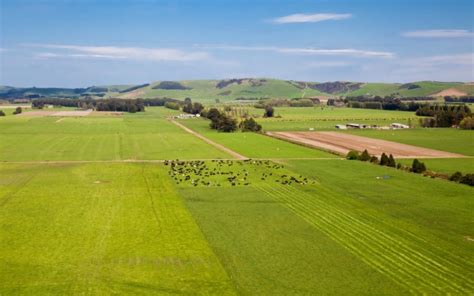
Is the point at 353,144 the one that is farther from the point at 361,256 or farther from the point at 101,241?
the point at 101,241

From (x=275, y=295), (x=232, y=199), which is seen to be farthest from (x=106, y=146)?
(x=275, y=295)

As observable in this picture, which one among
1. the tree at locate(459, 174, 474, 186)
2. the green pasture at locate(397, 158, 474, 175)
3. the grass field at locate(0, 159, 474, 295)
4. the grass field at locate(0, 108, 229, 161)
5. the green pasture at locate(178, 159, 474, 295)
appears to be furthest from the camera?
the grass field at locate(0, 108, 229, 161)

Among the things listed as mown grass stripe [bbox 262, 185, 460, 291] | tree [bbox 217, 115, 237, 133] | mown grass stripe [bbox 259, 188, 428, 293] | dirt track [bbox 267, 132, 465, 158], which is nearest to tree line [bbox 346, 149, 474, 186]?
dirt track [bbox 267, 132, 465, 158]

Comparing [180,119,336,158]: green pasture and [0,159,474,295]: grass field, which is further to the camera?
[180,119,336,158]: green pasture

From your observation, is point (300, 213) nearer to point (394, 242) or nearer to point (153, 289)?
point (394, 242)

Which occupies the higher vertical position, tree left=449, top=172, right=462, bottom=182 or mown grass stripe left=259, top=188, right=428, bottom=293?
tree left=449, top=172, right=462, bottom=182

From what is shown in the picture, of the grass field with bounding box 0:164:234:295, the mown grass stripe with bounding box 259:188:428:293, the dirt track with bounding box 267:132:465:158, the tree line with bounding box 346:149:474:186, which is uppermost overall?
the tree line with bounding box 346:149:474:186

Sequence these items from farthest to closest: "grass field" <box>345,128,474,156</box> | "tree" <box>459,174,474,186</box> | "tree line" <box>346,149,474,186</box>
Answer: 1. "grass field" <box>345,128,474,156</box>
2. "tree line" <box>346,149,474,186</box>
3. "tree" <box>459,174,474,186</box>

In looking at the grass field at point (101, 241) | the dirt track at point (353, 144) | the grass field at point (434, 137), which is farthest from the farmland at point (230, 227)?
the grass field at point (434, 137)

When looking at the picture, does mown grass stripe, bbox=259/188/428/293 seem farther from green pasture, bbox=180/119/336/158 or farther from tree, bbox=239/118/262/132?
tree, bbox=239/118/262/132
